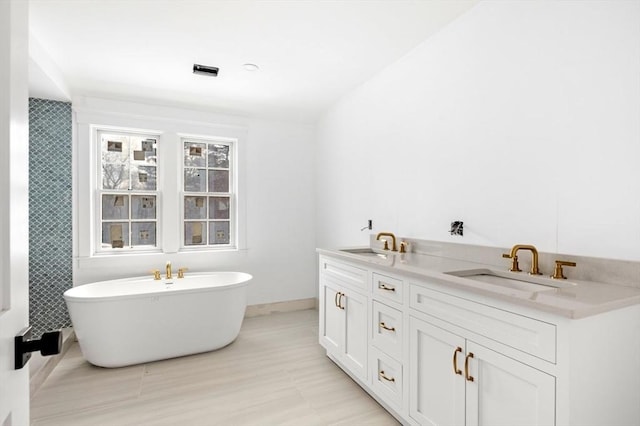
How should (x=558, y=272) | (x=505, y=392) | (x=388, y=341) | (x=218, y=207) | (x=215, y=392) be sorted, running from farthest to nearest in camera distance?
(x=218, y=207), (x=215, y=392), (x=388, y=341), (x=558, y=272), (x=505, y=392)

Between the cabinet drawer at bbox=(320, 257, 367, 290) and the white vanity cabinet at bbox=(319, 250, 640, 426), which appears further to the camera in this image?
the cabinet drawer at bbox=(320, 257, 367, 290)

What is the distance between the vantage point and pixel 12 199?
64cm

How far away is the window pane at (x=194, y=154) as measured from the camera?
411cm

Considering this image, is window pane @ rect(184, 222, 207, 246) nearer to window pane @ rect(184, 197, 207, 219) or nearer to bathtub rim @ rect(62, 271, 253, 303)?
window pane @ rect(184, 197, 207, 219)

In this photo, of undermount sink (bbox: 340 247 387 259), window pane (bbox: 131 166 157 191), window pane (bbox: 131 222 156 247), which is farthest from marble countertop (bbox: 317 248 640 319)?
window pane (bbox: 131 166 157 191)

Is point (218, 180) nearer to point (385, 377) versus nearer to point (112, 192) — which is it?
point (112, 192)

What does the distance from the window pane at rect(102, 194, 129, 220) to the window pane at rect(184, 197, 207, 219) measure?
0.63 metres

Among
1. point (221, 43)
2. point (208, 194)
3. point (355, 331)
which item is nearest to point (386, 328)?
point (355, 331)

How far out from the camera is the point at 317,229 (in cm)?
455

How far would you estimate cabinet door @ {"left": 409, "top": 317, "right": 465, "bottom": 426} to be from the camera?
1603 millimetres

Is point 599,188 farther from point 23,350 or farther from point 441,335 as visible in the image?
point 23,350

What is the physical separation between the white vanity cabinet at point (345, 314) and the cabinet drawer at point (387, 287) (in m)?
0.12

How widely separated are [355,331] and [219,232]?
243 centimetres

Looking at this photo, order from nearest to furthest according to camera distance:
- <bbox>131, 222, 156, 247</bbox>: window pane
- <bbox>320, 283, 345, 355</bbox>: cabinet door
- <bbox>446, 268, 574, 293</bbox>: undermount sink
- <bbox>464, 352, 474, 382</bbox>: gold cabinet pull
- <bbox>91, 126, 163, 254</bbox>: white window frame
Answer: <bbox>464, 352, 474, 382</bbox>: gold cabinet pull
<bbox>446, 268, 574, 293</bbox>: undermount sink
<bbox>320, 283, 345, 355</bbox>: cabinet door
<bbox>91, 126, 163, 254</bbox>: white window frame
<bbox>131, 222, 156, 247</bbox>: window pane
